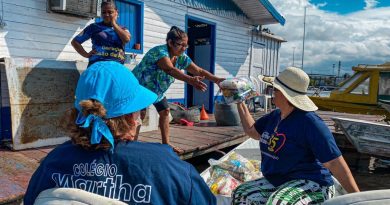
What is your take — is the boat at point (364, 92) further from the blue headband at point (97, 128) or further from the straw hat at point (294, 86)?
the blue headband at point (97, 128)

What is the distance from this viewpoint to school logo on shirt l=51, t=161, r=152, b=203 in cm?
122

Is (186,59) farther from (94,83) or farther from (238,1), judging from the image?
(238,1)

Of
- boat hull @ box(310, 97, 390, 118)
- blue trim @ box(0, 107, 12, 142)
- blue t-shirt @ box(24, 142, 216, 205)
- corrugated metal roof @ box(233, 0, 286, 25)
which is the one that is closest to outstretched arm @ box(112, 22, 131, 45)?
blue trim @ box(0, 107, 12, 142)

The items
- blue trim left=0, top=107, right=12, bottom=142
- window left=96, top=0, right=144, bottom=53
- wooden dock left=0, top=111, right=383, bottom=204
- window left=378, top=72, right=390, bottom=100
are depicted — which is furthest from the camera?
window left=378, top=72, right=390, bottom=100

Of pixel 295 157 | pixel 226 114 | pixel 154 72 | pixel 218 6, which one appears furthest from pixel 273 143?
pixel 218 6

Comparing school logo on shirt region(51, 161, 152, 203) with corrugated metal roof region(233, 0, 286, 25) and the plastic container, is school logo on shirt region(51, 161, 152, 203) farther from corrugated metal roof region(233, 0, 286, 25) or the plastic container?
corrugated metal roof region(233, 0, 286, 25)

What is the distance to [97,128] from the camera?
122cm

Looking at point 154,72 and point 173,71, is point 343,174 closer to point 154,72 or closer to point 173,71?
point 173,71

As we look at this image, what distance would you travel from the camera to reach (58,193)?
3.80 feet

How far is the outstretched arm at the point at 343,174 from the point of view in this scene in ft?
7.56

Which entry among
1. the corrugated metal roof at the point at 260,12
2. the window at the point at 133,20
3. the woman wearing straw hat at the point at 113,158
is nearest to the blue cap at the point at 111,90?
the woman wearing straw hat at the point at 113,158

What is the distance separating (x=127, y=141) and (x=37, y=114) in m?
3.50

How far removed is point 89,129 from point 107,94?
0.15 meters

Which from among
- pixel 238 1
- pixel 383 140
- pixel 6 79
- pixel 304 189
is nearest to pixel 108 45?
pixel 6 79
